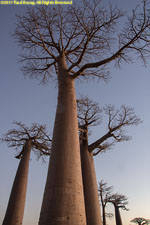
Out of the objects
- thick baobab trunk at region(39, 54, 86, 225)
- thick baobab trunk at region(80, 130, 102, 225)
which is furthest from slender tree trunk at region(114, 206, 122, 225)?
thick baobab trunk at region(39, 54, 86, 225)

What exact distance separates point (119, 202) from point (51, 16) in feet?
75.0

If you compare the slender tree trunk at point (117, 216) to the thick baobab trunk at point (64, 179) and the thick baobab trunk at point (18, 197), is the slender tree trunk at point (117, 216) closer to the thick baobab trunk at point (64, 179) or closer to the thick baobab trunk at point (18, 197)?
the thick baobab trunk at point (18, 197)

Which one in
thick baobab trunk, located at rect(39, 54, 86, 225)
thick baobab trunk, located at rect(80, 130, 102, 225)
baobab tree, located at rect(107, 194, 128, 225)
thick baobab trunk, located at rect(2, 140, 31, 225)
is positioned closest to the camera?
thick baobab trunk, located at rect(39, 54, 86, 225)

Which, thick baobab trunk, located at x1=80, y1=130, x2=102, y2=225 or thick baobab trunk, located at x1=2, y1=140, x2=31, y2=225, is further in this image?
thick baobab trunk, located at x1=2, y1=140, x2=31, y2=225

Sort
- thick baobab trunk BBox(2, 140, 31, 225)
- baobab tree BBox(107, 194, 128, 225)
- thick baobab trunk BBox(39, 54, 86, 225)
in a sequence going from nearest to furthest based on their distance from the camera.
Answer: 1. thick baobab trunk BBox(39, 54, 86, 225)
2. thick baobab trunk BBox(2, 140, 31, 225)
3. baobab tree BBox(107, 194, 128, 225)

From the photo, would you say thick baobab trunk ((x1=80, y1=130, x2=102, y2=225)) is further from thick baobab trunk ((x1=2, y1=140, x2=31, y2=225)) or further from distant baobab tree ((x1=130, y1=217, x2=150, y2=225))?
distant baobab tree ((x1=130, y1=217, x2=150, y2=225))

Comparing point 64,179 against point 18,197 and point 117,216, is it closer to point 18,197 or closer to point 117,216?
point 18,197

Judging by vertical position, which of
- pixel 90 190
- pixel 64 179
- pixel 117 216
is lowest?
pixel 64 179

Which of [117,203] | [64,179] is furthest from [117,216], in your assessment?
[64,179]

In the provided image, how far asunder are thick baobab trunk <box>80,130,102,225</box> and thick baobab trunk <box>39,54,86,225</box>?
375 cm

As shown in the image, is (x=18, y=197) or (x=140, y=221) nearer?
(x=18, y=197)

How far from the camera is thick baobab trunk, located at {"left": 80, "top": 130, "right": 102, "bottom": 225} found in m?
5.41

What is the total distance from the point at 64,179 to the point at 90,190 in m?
4.13

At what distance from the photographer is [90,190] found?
5934mm
